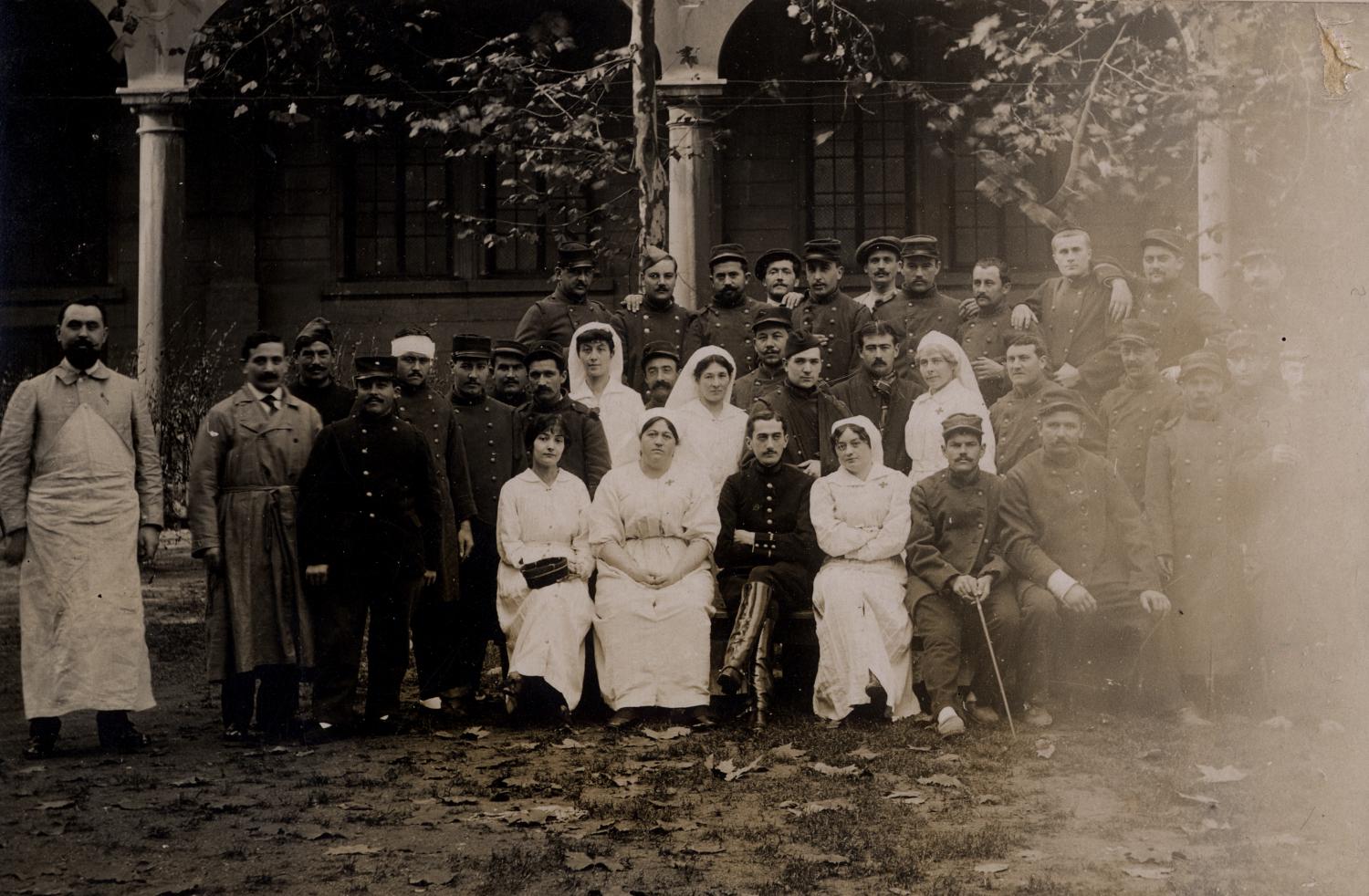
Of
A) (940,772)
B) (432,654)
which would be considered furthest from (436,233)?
(940,772)

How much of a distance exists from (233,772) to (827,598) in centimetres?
230

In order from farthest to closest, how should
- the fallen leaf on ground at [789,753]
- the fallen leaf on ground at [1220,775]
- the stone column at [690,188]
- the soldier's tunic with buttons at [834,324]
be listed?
the stone column at [690,188], the soldier's tunic with buttons at [834,324], the fallen leaf on ground at [789,753], the fallen leaf on ground at [1220,775]

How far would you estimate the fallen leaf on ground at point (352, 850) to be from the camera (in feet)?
13.1

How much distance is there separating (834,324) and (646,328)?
881 millimetres

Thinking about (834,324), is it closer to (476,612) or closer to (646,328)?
(646,328)

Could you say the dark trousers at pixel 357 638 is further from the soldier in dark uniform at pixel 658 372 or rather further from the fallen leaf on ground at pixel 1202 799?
the fallen leaf on ground at pixel 1202 799

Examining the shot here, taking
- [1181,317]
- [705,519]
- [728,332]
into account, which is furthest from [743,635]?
[1181,317]

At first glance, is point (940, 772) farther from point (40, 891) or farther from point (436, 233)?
point (436, 233)

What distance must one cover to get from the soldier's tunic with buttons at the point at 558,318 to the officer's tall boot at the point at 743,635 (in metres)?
1.63

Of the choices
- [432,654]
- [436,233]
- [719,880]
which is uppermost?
[436,233]

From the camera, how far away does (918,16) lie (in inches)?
227

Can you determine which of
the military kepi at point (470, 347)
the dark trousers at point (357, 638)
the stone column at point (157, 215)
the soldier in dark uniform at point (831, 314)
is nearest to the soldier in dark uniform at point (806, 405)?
the soldier in dark uniform at point (831, 314)

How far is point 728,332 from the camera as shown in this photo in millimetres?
6523

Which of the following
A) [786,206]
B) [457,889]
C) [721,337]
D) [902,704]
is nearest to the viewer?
[457,889]
